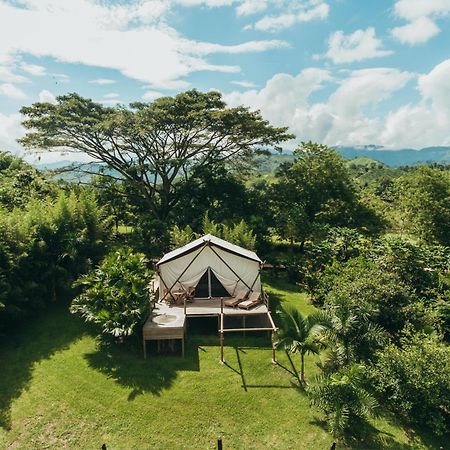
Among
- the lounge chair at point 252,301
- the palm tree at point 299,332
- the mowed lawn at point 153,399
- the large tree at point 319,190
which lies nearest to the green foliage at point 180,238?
the lounge chair at point 252,301

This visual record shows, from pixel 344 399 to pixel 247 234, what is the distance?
13228 millimetres

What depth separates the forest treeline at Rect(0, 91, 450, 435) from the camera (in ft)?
34.9

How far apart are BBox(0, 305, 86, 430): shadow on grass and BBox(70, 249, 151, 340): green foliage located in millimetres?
1348

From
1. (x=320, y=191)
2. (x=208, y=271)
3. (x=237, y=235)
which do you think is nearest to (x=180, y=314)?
(x=208, y=271)

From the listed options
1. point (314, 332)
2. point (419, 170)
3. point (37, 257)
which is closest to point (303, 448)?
point (314, 332)

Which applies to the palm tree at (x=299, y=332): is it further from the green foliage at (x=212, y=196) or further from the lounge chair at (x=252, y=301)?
the green foliage at (x=212, y=196)

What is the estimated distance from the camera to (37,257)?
15.2 metres

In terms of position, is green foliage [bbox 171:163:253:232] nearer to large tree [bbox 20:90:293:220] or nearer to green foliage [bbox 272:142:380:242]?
large tree [bbox 20:90:293:220]

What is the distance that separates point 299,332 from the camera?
11062 mm

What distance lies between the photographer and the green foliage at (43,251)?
1386 centimetres

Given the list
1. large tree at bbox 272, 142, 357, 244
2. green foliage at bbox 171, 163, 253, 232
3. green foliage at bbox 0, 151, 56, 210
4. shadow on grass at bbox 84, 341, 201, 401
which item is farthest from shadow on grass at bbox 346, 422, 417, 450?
green foliage at bbox 0, 151, 56, 210

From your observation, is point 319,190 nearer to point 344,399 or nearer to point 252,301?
point 252,301

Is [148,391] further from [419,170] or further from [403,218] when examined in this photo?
[419,170]

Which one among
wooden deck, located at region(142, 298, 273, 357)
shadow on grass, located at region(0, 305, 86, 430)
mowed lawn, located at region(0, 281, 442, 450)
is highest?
wooden deck, located at region(142, 298, 273, 357)
